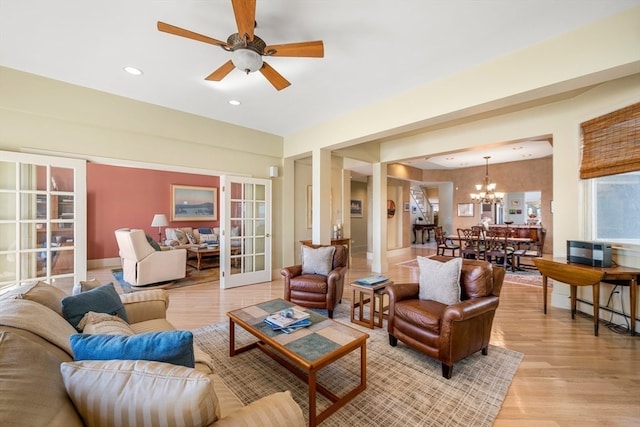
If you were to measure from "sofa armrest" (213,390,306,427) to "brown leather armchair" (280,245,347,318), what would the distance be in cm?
227

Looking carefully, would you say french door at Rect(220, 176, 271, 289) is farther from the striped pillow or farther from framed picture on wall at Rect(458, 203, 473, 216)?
framed picture on wall at Rect(458, 203, 473, 216)

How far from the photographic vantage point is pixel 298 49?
2.11 m

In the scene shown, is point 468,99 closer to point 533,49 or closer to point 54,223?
point 533,49

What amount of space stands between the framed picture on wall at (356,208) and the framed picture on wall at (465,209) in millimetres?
3708

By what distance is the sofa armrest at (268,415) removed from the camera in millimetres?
944

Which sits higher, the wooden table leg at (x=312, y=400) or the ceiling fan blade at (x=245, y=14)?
the ceiling fan blade at (x=245, y=14)

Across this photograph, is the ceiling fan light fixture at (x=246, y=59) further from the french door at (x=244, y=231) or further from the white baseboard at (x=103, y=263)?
the white baseboard at (x=103, y=263)

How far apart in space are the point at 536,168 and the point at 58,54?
10.7 m

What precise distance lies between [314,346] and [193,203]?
7.20 m

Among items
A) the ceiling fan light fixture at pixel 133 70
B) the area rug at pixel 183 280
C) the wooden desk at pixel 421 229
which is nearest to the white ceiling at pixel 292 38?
the ceiling fan light fixture at pixel 133 70

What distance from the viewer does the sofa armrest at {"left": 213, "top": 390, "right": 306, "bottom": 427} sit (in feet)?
3.10

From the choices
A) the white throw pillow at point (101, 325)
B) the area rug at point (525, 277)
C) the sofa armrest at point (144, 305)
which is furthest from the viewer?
the area rug at point (525, 277)

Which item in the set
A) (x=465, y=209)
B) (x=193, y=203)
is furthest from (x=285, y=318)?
(x=465, y=209)

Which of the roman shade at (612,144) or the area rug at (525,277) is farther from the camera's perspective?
the area rug at (525,277)
